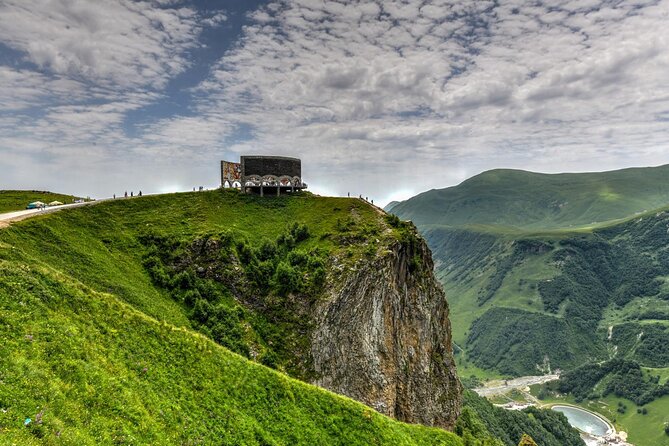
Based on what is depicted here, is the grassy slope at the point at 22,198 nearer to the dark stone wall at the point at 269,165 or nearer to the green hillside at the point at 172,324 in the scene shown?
the green hillside at the point at 172,324

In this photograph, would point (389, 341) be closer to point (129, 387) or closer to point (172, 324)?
point (172, 324)

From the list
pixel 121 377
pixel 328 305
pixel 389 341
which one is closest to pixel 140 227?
pixel 328 305

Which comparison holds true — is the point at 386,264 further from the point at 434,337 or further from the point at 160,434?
the point at 160,434

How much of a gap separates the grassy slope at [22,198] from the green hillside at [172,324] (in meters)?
21.7

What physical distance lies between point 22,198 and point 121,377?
80138 mm

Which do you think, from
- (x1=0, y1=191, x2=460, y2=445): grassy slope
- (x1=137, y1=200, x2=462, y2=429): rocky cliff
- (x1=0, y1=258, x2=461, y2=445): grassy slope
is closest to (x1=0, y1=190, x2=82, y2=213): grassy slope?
(x1=0, y1=191, x2=460, y2=445): grassy slope

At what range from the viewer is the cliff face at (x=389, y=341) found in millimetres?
57906

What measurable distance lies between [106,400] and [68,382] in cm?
241

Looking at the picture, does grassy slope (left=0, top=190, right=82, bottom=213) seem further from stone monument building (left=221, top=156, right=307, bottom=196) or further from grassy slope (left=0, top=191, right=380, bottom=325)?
stone monument building (left=221, top=156, right=307, bottom=196)

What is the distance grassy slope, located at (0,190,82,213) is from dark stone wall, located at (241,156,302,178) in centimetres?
3865

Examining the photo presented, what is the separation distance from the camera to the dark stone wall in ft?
292

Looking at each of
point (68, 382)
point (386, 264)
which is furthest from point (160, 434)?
point (386, 264)

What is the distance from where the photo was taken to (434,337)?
7569 centimetres

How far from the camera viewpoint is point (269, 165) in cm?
9050
